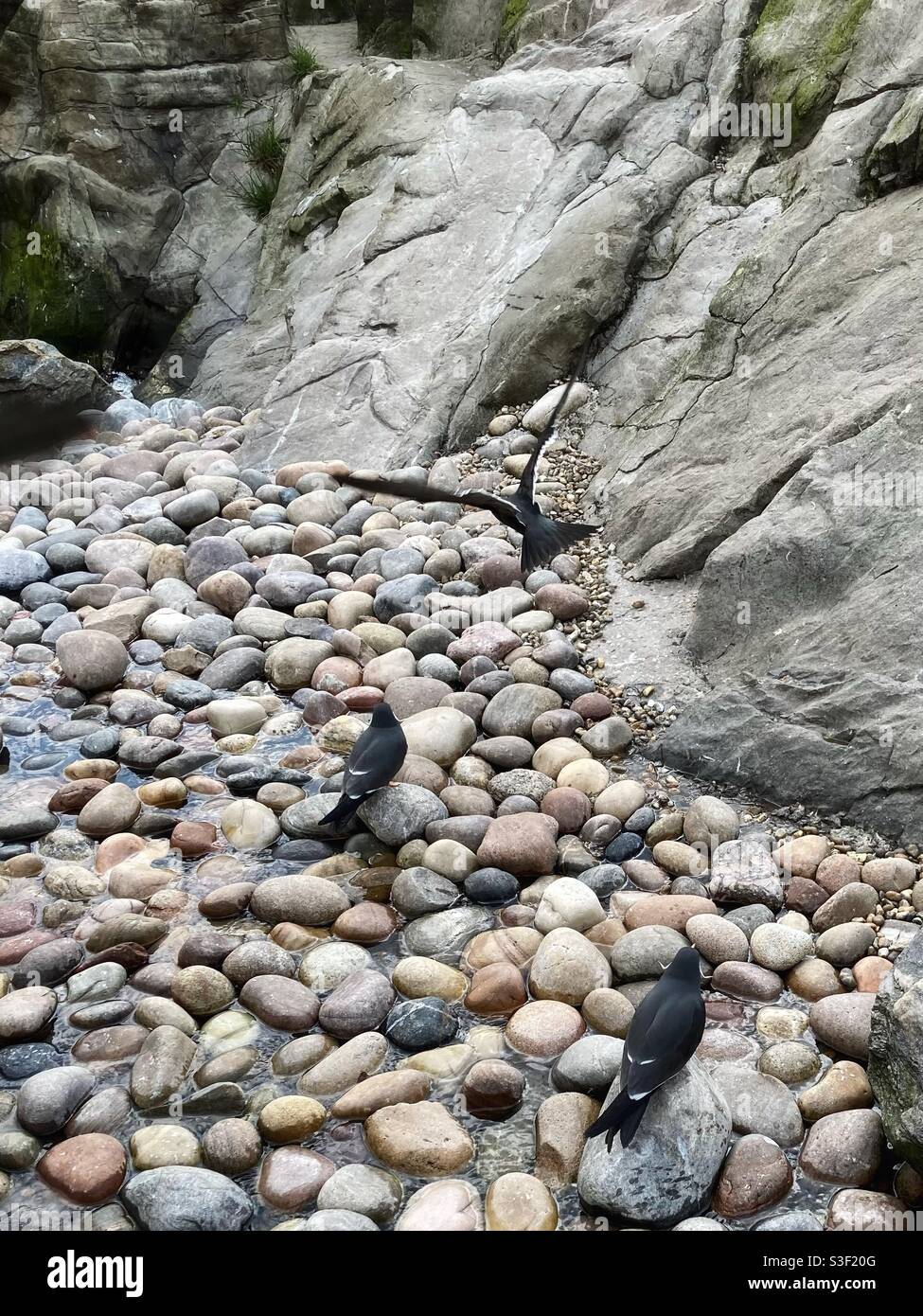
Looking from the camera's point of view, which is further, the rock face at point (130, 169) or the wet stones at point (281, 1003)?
the rock face at point (130, 169)

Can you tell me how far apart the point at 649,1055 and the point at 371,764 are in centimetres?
153

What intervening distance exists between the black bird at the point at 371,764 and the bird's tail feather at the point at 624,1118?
4.86 feet

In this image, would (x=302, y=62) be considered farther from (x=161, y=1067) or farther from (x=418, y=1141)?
(x=418, y=1141)

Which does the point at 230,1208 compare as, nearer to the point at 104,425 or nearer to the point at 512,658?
the point at 512,658

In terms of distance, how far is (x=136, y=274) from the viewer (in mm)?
9141

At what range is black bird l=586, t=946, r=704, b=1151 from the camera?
2.40m

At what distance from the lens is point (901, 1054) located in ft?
7.69

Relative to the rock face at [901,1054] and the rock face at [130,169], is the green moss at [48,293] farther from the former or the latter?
the rock face at [901,1054]

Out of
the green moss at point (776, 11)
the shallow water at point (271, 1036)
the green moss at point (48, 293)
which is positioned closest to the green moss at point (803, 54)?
the green moss at point (776, 11)

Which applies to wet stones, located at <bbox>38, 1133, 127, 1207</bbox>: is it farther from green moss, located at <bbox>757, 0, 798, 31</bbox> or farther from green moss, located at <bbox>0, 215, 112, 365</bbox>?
green moss, located at <bbox>0, 215, 112, 365</bbox>

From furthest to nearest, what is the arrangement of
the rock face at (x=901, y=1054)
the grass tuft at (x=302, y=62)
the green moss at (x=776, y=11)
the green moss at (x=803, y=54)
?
the grass tuft at (x=302, y=62) < the green moss at (x=776, y=11) < the green moss at (x=803, y=54) < the rock face at (x=901, y=1054)

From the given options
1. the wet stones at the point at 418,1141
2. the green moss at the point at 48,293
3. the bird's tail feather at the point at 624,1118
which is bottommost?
the wet stones at the point at 418,1141

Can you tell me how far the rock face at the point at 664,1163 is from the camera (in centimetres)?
238

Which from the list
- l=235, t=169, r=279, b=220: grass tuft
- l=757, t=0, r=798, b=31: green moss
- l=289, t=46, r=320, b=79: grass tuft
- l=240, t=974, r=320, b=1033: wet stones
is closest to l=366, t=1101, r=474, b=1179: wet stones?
l=240, t=974, r=320, b=1033: wet stones
